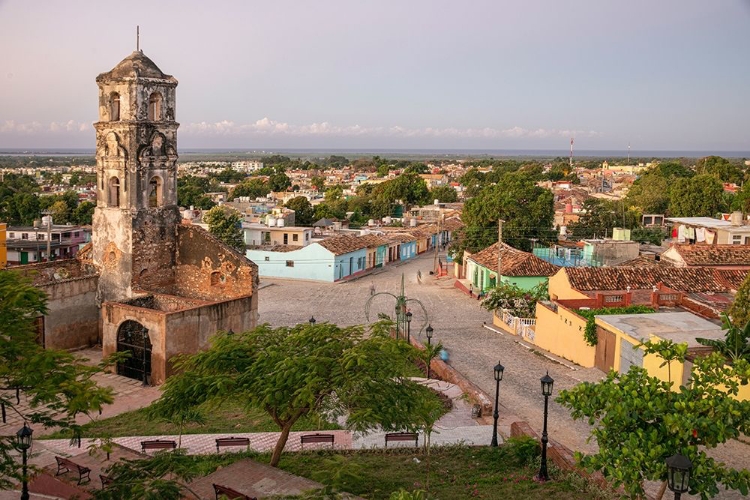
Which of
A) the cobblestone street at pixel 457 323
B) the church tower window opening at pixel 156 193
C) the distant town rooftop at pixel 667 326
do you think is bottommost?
the cobblestone street at pixel 457 323

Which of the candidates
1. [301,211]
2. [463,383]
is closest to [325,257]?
[301,211]

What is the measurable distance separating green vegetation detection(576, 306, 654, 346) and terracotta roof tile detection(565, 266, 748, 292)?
3.70m

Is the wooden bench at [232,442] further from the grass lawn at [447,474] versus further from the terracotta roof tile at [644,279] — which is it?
the terracotta roof tile at [644,279]

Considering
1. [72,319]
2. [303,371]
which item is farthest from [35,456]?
[72,319]

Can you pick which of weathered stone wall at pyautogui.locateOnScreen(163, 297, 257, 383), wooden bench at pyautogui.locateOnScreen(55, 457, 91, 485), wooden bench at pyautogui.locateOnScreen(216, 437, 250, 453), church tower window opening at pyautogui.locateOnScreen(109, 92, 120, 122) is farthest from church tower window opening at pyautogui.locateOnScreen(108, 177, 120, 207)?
wooden bench at pyautogui.locateOnScreen(55, 457, 91, 485)

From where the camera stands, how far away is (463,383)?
19219 mm

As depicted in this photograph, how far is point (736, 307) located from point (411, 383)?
11.2 metres

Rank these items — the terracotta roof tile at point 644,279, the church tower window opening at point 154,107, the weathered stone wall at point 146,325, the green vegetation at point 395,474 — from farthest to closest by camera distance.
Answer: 1. the terracotta roof tile at point 644,279
2. the church tower window opening at point 154,107
3. the weathered stone wall at point 146,325
4. the green vegetation at point 395,474

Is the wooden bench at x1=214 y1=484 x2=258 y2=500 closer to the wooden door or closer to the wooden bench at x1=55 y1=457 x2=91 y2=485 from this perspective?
the wooden bench at x1=55 y1=457 x2=91 y2=485

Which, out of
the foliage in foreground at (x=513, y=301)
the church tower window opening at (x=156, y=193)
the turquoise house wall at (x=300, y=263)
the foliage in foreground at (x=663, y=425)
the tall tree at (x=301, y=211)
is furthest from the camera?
the tall tree at (x=301, y=211)

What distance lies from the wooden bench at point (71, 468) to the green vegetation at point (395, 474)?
4.43ft

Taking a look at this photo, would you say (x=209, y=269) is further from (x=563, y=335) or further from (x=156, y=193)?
(x=563, y=335)

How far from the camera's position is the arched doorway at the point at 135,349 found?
66.4 ft

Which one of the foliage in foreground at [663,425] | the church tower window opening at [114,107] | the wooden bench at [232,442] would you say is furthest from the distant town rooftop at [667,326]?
the church tower window opening at [114,107]
